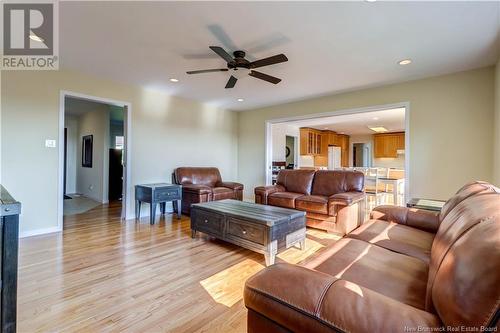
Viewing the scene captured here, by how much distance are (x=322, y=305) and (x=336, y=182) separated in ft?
11.7

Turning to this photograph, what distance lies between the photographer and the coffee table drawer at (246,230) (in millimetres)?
2566

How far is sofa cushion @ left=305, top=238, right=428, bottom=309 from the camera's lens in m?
1.20

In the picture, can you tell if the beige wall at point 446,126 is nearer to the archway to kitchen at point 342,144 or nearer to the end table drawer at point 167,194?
the archway to kitchen at point 342,144

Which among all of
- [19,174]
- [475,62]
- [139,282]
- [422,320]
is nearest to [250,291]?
[422,320]

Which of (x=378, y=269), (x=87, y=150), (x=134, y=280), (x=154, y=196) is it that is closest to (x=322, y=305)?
(x=378, y=269)

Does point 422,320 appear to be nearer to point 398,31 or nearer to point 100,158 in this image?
point 398,31

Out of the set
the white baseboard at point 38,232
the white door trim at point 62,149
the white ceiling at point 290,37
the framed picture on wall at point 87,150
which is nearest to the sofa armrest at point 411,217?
the white ceiling at point 290,37

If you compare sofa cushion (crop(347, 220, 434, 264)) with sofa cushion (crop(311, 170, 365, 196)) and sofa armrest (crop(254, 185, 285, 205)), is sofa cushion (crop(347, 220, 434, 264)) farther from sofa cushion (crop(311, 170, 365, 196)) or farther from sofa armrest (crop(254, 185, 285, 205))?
sofa armrest (crop(254, 185, 285, 205))

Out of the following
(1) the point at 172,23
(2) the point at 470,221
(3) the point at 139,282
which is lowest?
(3) the point at 139,282

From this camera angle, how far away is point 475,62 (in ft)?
10.6

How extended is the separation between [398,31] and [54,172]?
482 cm

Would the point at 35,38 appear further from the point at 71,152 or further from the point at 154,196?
the point at 71,152

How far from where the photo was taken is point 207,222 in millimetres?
3111

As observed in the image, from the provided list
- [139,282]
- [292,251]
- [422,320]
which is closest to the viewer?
[422,320]
